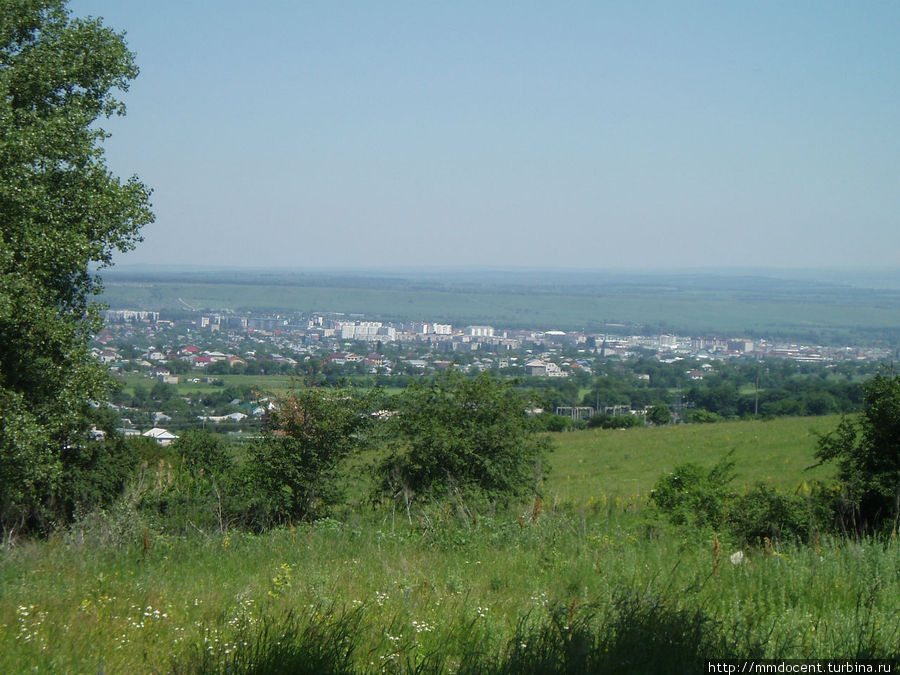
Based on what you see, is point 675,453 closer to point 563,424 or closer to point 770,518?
point 563,424

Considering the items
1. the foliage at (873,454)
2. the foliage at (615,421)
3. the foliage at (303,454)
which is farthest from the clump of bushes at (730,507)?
the foliage at (615,421)

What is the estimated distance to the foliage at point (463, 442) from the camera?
15.4 metres

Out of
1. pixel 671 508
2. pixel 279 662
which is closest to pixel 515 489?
pixel 671 508

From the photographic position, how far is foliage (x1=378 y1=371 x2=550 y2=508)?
50.4 feet

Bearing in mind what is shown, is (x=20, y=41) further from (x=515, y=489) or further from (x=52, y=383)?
(x=515, y=489)

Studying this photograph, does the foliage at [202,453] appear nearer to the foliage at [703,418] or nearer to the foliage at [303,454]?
the foliage at [303,454]

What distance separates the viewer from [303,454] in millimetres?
14852

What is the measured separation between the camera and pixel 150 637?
4.41 m

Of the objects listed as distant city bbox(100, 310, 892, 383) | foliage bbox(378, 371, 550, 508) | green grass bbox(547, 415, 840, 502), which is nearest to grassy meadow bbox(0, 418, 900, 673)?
foliage bbox(378, 371, 550, 508)

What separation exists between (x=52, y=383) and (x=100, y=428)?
4.25m

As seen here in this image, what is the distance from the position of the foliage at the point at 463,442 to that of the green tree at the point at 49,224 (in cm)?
590

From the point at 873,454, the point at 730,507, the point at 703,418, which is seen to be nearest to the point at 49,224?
the point at 730,507

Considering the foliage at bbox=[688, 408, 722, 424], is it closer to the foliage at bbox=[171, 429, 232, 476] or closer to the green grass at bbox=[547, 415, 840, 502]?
the green grass at bbox=[547, 415, 840, 502]

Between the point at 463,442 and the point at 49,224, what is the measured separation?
814 cm
